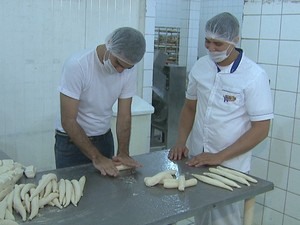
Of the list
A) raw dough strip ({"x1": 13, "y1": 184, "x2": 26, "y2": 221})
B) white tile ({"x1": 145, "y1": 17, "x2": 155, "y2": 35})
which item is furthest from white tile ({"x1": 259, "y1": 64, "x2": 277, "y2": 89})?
raw dough strip ({"x1": 13, "y1": 184, "x2": 26, "y2": 221})

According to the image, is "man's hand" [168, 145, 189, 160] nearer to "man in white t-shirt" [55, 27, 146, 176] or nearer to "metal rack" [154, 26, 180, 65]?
"man in white t-shirt" [55, 27, 146, 176]

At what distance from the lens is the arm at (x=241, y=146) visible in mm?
1737

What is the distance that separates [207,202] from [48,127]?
5.61ft

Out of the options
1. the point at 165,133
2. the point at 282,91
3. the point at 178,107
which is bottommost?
the point at 165,133

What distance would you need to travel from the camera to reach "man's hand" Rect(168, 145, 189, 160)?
189cm

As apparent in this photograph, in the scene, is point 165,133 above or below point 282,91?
below

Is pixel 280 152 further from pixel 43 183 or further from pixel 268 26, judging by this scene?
pixel 43 183

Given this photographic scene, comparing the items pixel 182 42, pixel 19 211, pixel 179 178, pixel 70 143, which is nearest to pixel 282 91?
pixel 179 178

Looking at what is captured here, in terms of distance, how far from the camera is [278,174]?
2.44 meters

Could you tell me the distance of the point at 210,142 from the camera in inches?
74.4

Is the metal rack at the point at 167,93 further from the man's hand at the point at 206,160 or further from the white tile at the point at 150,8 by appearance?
the man's hand at the point at 206,160

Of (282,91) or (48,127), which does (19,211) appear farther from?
(282,91)

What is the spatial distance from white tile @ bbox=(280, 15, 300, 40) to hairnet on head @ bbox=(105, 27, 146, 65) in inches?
43.4

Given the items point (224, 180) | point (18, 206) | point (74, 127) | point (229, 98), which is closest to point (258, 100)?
point (229, 98)
